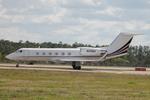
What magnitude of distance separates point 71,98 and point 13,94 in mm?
3025

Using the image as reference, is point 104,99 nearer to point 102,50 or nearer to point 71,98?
point 71,98

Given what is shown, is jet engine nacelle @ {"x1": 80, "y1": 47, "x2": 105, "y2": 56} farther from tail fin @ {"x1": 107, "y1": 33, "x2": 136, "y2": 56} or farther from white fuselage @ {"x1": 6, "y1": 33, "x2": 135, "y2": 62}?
tail fin @ {"x1": 107, "y1": 33, "x2": 136, "y2": 56}

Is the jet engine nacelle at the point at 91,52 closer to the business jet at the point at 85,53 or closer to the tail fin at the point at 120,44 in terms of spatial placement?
the business jet at the point at 85,53

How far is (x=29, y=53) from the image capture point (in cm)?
7069

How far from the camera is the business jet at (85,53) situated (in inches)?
2591

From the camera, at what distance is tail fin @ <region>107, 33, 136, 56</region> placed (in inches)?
2603

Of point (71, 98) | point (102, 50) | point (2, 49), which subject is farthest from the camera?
point (2, 49)

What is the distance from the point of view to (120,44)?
66688 millimetres

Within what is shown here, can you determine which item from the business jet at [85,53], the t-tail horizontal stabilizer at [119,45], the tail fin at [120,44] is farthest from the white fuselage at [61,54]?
the tail fin at [120,44]

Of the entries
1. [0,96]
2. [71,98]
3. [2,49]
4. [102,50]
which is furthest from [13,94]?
[2,49]

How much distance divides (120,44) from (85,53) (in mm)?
5363

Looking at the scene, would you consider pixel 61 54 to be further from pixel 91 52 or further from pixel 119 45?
pixel 119 45

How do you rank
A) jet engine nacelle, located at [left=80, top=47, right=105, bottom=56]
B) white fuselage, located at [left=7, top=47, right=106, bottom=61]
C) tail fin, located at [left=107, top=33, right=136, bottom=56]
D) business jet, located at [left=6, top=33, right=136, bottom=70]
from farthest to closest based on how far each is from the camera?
tail fin, located at [left=107, top=33, right=136, bottom=56] < white fuselage, located at [left=7, top=47, right=106, bottom=61] < business jet, located at [left=6, top=33, right=136, bottom=70] < jet engine nacelle, located at [left=80, top=47, right=105, bottom=56]

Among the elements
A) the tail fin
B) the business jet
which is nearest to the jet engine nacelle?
the business jet
